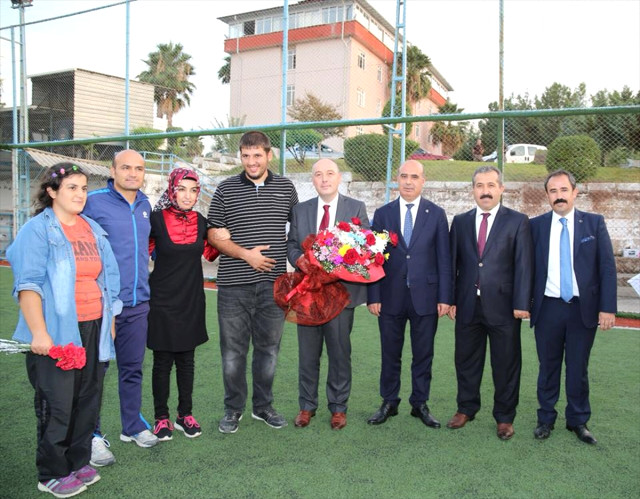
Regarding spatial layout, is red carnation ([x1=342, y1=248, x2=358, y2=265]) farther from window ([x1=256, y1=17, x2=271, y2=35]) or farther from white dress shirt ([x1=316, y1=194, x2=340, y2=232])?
window ([x1=256, y1=17, x2=271, y2=35])

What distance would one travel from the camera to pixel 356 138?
8812 millimetres

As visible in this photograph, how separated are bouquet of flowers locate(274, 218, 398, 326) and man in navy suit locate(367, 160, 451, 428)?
9.7 inches

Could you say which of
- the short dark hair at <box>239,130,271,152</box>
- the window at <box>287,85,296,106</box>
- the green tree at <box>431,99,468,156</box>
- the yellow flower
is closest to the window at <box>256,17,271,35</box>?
the window at <box>287,85,296,106</box>

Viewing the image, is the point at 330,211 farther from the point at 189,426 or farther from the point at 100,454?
→ the point at 100,454

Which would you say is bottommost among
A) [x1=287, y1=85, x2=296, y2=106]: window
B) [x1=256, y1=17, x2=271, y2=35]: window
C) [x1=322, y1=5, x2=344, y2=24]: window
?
[x1=287, y1=85, x2=296, y2=106]: window

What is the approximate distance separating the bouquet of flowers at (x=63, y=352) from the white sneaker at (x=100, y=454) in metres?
0.70

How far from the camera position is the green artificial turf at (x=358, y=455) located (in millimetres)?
2924

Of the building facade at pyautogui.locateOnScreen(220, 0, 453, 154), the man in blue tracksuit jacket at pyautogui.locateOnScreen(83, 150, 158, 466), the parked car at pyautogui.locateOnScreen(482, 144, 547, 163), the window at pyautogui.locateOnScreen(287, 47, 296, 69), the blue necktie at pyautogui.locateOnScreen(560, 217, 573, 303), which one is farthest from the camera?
the window at pyautogui.locateOnScreen(287, 47, 296, 69)

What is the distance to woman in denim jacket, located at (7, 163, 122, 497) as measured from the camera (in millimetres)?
2680

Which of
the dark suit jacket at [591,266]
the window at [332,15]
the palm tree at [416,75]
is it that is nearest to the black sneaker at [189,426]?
the dark suit jacket at [591,266]

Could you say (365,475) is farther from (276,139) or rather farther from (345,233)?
(276,139)

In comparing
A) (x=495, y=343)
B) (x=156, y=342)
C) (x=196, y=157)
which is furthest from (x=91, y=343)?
(x=196, y=157)

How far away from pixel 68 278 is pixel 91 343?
1.27 ft

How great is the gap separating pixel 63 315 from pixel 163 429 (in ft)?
3.88
